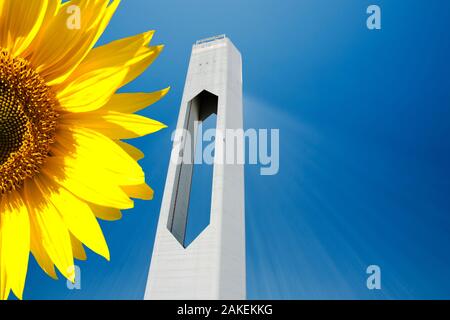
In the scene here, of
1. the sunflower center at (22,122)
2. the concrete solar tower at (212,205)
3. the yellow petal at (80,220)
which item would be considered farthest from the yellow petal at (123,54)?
the concrete solar tower at (212,205)

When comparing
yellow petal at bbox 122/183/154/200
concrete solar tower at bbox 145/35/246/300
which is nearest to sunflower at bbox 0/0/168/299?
yellow petal at bbox 122/183/154/200

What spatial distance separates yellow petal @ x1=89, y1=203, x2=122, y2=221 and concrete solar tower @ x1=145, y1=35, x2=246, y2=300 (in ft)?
29.5

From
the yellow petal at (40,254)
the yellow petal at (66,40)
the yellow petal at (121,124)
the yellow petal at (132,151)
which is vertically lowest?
the yellow petal at (40,254)

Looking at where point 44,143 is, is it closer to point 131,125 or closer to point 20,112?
point 20,112

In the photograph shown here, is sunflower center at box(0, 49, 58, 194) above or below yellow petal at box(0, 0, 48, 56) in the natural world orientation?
below

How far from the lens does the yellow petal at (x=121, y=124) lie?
0.58m

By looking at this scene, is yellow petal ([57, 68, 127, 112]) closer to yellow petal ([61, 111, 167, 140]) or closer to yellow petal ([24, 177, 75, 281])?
yellow petal ([61, 111, 167, 140])

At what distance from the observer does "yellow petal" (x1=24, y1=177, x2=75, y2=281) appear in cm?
60

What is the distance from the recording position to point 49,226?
63cm

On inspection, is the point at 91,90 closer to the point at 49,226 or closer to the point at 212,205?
the point at 49,226

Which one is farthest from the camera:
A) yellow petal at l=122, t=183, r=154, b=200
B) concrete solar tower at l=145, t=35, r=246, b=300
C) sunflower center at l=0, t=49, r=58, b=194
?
concrete solar tower at l=145, t=35, r=246, b=300

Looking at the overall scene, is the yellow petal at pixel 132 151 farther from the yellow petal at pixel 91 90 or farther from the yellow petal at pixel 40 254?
the yellow petal at pixel 40 254

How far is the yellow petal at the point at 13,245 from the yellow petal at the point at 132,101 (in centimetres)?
24
